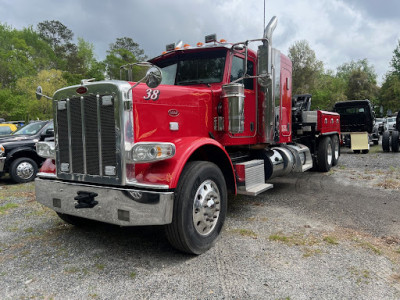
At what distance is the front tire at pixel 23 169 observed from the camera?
820 cm

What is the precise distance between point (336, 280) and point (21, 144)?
831cm

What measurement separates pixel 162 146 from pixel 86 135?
3.26ft

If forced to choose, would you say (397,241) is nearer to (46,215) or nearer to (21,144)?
(46,215)

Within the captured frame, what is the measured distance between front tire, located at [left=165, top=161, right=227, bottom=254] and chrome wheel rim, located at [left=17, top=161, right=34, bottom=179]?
21.7 feet

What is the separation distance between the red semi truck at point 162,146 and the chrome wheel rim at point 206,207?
0.5 inches

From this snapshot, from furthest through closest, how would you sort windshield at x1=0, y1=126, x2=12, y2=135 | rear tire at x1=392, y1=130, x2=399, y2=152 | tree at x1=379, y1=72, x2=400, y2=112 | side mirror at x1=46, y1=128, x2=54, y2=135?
tree at x1=379, y1=72, x2=400, y2=112, rear tire at x1=392, y1=130, x2=399, y2=152, windshield at x1=0, y1=126, x2=12, y2=135, side mirror at x1=46, y1=128, x2=54, y2=135

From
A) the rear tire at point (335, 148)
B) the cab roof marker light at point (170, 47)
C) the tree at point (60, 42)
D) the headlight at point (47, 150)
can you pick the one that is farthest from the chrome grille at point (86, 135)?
the tree at point (60, 42)

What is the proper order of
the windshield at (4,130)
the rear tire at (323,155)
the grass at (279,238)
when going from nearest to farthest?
the grass at (279,238) < the rear tire at (323,155) < the windshield at (4,130)

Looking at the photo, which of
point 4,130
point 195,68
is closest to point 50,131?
point 4,130

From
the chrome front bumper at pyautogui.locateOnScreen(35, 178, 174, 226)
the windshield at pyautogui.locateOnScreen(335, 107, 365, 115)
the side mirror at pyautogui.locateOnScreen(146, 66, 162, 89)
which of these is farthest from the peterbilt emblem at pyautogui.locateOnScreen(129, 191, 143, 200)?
the windshield at pyautogui.locateOnScreen(335, 107, 365, 115)

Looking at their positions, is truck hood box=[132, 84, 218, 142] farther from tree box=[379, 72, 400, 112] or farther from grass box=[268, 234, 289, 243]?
tree box=[379, 72, 400, 112]

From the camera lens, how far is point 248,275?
3.04 metres

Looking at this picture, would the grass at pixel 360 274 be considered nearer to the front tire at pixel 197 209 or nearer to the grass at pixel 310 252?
the grass at pixel 310 252

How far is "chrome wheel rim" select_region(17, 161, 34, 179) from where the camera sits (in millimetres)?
8289
